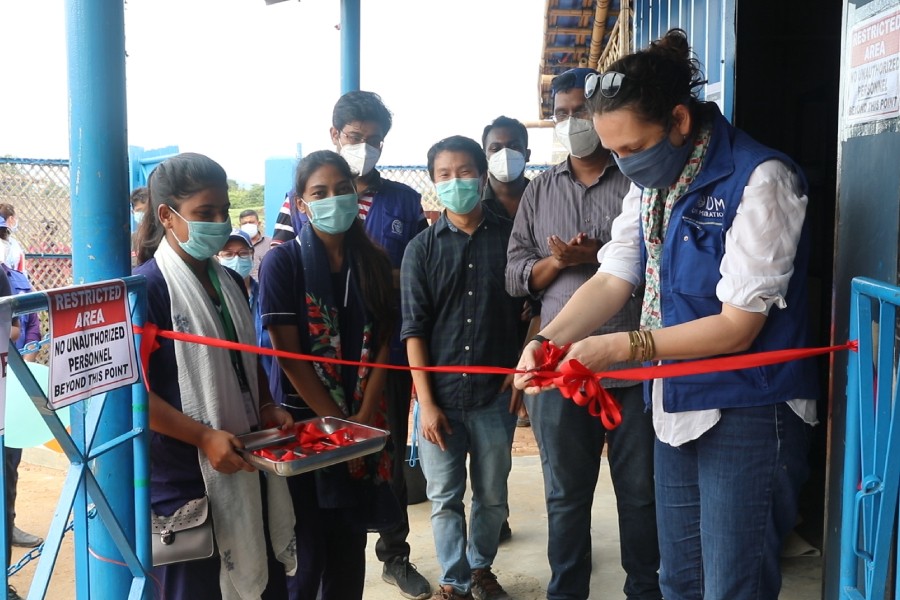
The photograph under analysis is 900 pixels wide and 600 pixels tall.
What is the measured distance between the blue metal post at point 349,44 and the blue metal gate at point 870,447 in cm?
388

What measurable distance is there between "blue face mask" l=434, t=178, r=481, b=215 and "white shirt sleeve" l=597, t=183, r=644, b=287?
0.99m

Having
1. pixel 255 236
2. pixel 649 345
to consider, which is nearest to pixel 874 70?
pixel 649 345

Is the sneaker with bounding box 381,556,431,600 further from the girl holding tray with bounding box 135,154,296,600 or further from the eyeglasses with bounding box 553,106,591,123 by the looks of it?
the eyeglasses with bounding box 553,106,591,123

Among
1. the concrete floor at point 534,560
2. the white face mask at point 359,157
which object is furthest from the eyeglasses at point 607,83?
the concrete floor at point 534,560

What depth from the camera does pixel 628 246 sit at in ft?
7.69

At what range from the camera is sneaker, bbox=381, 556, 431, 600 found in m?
3.56

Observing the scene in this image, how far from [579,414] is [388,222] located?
1338 millimetres

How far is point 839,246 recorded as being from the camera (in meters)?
2.41

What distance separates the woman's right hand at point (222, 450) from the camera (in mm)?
2256

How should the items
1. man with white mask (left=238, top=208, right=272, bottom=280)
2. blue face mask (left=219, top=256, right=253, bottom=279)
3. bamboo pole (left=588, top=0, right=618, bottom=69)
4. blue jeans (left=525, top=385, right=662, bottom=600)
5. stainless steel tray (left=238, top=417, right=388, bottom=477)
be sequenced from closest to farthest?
1. stainless steel tray (left=238, top=417, right=388, bottom=477)
2. blue jeans (left=525, top=385, right=662, bottom=600)
3. blue face mask (left=219, top=256, right=253, bottom=279)
4. man with white mask (left=238, top=208, right=272, bottom=280)
5. bamboo pole (left=588, top=0, right=618, bottom=69)

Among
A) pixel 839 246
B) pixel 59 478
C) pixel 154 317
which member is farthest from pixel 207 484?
pixel 59 478

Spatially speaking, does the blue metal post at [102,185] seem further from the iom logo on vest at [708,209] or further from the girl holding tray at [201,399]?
the iom logo on vest at [708,209]

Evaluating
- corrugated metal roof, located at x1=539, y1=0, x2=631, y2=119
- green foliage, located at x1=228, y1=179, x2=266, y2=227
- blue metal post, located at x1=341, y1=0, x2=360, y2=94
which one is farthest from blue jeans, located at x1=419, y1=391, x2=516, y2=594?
green foliage, located at x1=228, y1=179, x2=266, y2=227

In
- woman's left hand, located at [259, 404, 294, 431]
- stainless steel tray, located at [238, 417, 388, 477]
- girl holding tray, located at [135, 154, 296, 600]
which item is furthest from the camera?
woman's left hand, located at [259, 404, 294, 431]
